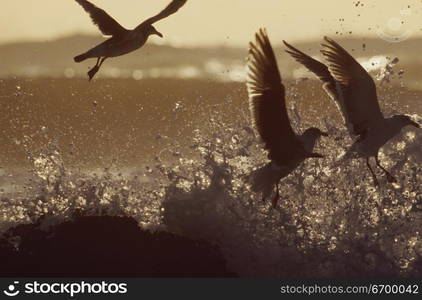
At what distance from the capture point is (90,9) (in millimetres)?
9891

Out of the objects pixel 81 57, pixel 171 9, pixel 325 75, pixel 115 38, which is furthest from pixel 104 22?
pixel 325 75

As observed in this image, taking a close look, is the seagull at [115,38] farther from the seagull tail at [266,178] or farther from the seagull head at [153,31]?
the seagull tail at [266,178]

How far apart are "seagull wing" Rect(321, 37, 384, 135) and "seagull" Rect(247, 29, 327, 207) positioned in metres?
0.86

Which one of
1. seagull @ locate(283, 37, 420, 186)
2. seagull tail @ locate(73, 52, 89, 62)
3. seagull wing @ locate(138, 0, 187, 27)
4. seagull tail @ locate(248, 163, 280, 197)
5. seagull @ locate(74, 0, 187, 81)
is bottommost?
seagull tail @ locate(248, 163, 280, 197)

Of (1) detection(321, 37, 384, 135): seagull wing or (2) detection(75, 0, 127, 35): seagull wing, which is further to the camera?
(2) detection(75, 0, 127, 35): seagull wing

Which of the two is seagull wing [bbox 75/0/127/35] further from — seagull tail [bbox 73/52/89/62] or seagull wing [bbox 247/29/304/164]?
seagull wing [bbox 247/29/304/164]

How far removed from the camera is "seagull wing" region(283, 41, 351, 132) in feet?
30.8

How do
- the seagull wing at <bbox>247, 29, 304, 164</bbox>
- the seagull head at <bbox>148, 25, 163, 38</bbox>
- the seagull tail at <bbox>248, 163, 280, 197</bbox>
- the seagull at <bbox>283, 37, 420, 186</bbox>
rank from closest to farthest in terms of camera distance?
the seagull wing at <bbox>247, 29, 304, 164</bbox> < the seagull tail at <bbox>248, 163, 280, 197</bbox> < the seagull at <bbox>283, 37, 420, 186</bbox> < the seagull head at <bbox>148, 25, 163, 38</bbox>

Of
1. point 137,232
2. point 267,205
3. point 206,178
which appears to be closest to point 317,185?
point 267,205

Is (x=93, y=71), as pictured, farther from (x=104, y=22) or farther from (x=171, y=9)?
(x=171, y=9)

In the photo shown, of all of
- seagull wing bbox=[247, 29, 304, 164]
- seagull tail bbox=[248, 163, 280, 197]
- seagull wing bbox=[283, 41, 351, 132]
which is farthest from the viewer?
seagull wing bbox=[283, 41, 351, 132]

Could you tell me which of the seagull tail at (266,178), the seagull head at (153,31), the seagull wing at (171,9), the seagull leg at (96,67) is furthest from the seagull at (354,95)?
the seagull leg at (96,67)

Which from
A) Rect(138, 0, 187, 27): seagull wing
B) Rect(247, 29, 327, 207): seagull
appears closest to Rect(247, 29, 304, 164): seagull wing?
Rect(247, 29, 327, 207): seagull

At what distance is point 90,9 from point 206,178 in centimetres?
285
